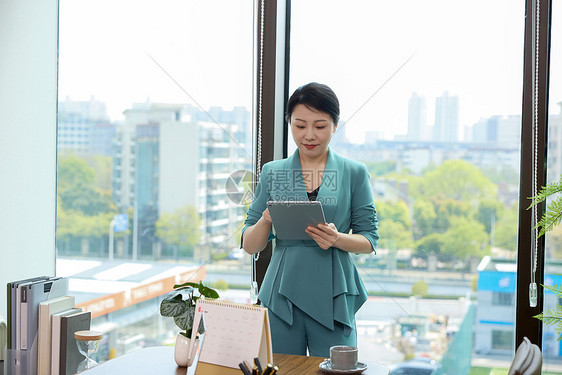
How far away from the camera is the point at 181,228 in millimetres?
3248

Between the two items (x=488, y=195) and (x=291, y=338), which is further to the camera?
(x=488, y=195)

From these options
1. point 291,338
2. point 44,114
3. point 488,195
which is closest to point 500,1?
point 488,195

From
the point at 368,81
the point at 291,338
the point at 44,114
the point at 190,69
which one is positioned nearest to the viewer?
the point at 291,338

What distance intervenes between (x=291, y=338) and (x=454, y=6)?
1624 mm

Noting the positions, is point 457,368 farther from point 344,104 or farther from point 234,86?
point 234,86

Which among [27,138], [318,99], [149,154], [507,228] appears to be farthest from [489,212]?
[27,138]

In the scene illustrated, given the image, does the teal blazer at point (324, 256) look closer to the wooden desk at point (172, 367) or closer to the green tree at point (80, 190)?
the wooden desk at point (172, 367)

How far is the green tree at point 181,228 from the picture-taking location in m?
3.23

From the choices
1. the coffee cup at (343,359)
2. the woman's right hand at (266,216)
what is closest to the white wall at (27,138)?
the woman's right hand at (266,216)

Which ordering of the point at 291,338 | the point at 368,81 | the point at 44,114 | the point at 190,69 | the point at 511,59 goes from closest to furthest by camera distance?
the point at 291,338
the point at 511,59
the point at 368,81
the point at 190,69
the point at 44,114

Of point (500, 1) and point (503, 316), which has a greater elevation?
point (500, 1)

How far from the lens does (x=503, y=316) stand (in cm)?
273

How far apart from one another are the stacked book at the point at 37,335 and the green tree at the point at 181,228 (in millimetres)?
1114

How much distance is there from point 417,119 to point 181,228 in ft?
4.29
